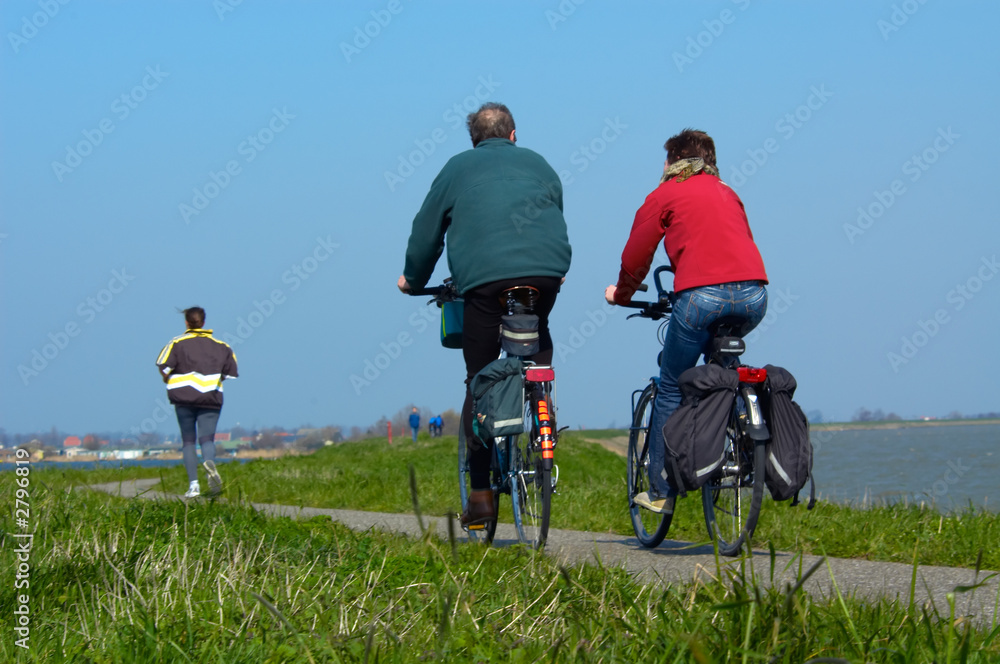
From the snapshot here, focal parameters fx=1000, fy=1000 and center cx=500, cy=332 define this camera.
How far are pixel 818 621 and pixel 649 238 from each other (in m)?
3.29

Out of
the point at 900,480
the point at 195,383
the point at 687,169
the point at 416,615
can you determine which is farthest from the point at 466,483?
the point at 900,480

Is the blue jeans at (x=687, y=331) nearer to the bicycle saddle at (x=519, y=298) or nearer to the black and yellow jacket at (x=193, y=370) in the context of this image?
the bicycle saddle at (x=519, y=298)

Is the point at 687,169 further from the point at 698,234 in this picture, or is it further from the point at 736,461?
the point at 736,461

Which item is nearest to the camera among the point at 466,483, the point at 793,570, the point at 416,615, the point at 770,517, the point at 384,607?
the point at 416,615

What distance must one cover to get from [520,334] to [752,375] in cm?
118

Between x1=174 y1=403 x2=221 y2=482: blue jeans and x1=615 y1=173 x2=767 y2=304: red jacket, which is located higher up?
x1=615 y1=173 x2=767 y2=304: red jacket

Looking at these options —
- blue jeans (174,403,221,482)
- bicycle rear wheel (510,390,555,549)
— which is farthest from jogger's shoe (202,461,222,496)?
bicycle rear wheel (510,390,555,549)

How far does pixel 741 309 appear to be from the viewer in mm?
5109

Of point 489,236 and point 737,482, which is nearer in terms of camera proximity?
point 737,482

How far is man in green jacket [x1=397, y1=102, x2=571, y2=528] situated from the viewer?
515 centimetres

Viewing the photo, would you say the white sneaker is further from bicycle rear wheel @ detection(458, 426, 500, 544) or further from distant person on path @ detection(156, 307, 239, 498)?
distant person on path @ detection(156, 307, 239, 498)

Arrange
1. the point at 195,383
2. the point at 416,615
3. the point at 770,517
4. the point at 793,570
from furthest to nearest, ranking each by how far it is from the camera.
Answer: the point at 195,383 → the point at 770,517 → the point at 793,570 → the point at 416,615

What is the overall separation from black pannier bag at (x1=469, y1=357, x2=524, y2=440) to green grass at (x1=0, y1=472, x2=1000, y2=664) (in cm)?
105

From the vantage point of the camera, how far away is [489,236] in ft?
17.0
